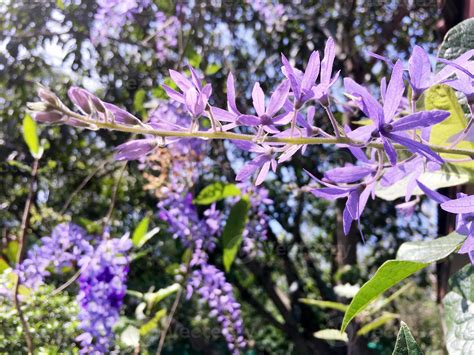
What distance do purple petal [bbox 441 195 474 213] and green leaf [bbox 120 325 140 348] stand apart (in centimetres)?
97

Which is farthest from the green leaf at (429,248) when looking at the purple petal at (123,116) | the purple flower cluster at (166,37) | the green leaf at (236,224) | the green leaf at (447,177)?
the purple flower cluster at (166,37)

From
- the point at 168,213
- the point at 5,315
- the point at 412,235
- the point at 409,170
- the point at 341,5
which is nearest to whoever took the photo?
the point at 409,170

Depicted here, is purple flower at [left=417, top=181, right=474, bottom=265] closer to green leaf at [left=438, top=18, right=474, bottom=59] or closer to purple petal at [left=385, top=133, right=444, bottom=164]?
purple petal at [left=385, top=133, right=444, bottom=164]

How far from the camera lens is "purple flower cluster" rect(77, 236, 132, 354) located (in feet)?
4.15

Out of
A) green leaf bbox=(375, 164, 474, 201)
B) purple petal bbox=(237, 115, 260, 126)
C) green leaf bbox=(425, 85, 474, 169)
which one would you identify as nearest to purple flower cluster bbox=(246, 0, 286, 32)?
green leaf bbox=(375, 164, 474, 201)

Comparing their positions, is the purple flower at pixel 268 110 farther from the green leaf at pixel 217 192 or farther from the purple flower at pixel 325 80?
the green leaf at pixel 217 192

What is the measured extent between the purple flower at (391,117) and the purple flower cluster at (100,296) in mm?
933

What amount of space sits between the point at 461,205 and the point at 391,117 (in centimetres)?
9

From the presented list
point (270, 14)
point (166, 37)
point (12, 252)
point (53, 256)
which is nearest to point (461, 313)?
point (53, 256)

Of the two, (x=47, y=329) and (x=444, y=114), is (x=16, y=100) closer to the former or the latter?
(x=47, y=329)

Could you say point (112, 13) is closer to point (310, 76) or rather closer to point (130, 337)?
point (130, 337)

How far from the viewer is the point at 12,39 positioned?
2.54 meters

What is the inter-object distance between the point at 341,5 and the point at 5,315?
167 centimetres

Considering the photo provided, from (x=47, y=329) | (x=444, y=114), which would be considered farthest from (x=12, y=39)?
(x=444, y=114)
